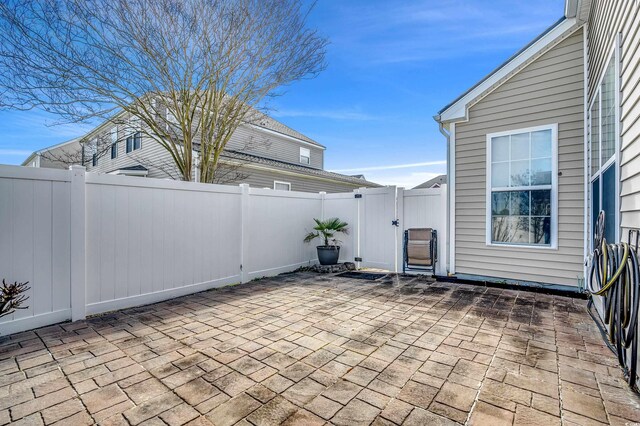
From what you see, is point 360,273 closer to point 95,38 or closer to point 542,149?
point 542,149

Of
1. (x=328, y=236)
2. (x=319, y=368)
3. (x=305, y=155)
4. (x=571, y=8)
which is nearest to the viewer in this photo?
(x=319, y=368)

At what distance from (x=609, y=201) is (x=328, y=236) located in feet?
15.1

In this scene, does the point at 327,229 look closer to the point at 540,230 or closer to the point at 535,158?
the point at 540,230

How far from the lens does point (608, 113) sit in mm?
3139

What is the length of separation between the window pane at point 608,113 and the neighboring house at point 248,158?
25.5ft

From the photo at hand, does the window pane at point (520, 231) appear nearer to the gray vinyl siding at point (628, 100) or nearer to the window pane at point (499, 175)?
the window pane at point (499, 175)

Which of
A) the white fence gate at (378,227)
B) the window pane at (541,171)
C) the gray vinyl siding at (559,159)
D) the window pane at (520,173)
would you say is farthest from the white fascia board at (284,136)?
the window pane at (541,171)

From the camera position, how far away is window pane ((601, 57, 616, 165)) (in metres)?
2.90

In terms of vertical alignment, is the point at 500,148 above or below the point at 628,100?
above

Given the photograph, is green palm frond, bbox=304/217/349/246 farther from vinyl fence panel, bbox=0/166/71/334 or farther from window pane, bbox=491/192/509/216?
vinyl fence panel, bbox=0/166/71/334

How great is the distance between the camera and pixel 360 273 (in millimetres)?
6289

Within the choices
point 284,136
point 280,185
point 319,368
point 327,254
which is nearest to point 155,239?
point 319,368

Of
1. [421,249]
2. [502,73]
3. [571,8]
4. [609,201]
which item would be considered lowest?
[421,249]

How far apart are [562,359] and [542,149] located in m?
3.47
